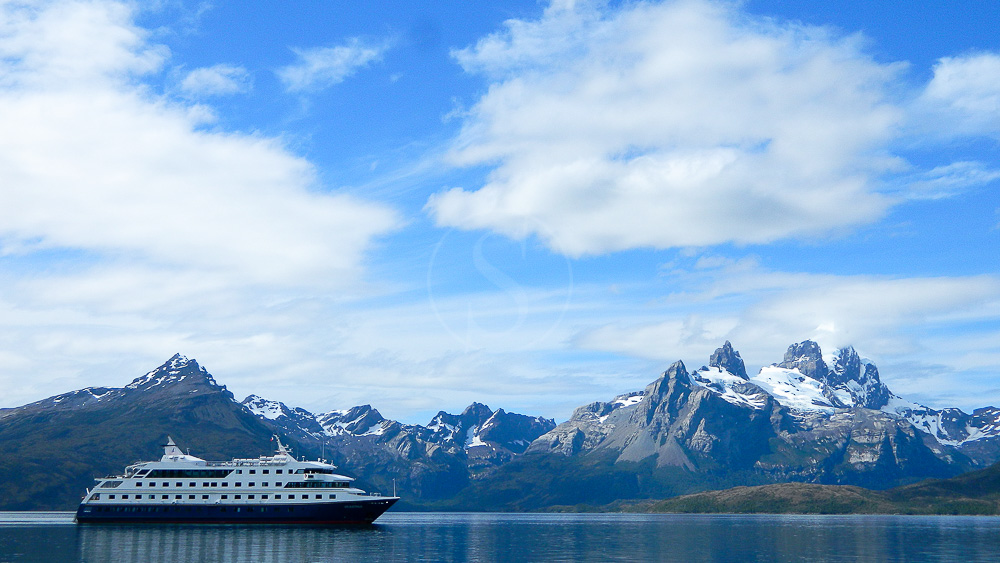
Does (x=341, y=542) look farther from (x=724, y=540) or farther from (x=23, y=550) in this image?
(x=724, y=540)

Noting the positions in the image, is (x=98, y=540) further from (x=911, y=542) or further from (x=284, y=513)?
(x=911, y=542)

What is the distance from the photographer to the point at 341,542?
15488 cm

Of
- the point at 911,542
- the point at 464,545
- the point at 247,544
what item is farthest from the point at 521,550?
the point at 911,542

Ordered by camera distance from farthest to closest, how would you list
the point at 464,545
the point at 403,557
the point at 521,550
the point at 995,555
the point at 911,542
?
the point at 911,542 → the point at 464,545 → the point at 521,550 → the point at 995,555 → the point at 403,557

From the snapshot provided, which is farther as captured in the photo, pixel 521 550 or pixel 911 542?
pixel 911 542

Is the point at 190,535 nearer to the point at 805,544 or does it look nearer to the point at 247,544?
the point at 247,544

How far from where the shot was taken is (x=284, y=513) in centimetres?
19912

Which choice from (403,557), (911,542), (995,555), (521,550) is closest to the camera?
(403,557)

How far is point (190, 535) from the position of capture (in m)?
169

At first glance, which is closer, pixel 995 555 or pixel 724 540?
pixel 995 555

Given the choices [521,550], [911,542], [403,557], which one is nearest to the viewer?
[403,557]

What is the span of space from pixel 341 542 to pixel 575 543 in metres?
49.7

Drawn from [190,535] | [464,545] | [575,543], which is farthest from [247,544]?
[575,543]

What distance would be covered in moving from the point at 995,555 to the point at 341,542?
117561mm
